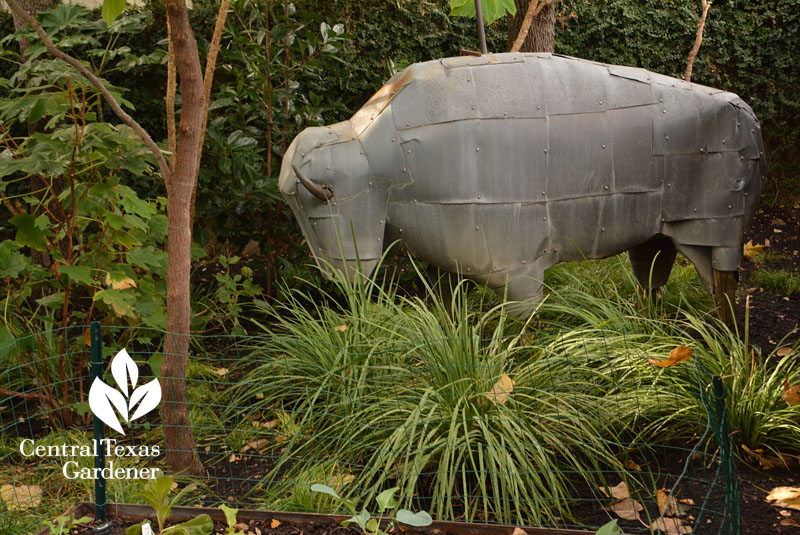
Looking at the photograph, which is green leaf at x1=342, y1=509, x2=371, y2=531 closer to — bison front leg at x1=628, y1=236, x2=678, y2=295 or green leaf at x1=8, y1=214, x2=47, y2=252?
green leaf at x1=8, y1=214, x2=47, y2=252

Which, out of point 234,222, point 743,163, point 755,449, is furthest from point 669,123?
point 234,222

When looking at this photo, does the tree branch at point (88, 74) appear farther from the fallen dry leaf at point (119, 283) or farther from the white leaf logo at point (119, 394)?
the white leaf logo at point (119, 394)

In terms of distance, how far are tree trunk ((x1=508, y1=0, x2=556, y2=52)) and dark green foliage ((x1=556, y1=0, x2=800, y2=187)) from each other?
163 cm

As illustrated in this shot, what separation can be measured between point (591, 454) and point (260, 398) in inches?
74.0

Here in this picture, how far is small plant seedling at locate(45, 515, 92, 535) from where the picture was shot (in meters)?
2.35

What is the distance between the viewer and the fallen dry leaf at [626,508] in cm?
289

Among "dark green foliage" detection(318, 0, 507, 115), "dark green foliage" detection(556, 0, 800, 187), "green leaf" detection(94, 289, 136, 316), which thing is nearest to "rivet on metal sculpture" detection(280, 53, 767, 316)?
"green leaf" detection(94, 289, 136, 316)

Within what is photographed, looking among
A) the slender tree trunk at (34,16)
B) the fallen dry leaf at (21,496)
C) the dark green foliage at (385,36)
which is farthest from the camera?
the dark green foliage at (385,36)

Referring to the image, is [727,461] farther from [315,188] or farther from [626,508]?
[315,188]

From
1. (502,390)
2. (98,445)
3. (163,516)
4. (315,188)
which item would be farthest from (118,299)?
(502,390)

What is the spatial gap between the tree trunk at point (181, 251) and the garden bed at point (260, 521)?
26.6 inches

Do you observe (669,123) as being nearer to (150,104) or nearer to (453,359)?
(453,359)

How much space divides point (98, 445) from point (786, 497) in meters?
2.34

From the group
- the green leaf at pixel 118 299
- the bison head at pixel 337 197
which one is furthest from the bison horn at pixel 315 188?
the green leaf at pixel 118 299
